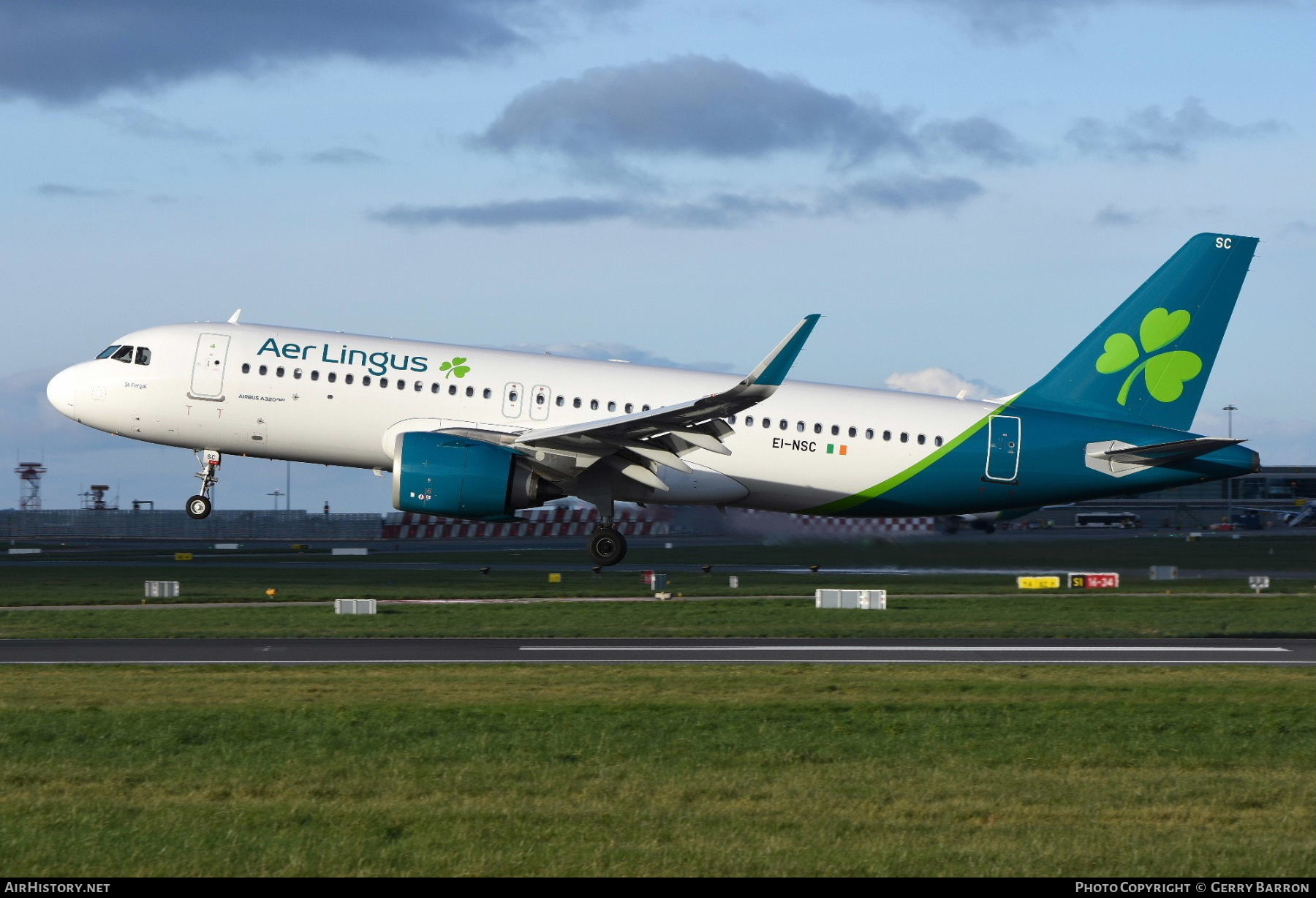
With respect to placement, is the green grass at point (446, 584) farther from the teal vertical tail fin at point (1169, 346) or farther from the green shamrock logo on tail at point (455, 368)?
the green shamrock logo on tail at point (455, 368)

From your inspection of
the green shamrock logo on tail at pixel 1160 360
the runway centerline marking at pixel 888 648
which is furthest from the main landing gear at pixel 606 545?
the green shamrock logo on tail at pixel 1160 360

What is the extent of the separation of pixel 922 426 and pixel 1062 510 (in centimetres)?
8207

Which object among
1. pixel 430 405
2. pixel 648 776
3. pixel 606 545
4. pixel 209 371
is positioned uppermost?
pixel 209 371

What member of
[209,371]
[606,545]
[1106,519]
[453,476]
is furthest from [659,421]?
[1106,519]

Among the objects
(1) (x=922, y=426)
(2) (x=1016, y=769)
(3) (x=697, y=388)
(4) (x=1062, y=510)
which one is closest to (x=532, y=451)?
(3) (x=697, y=388)

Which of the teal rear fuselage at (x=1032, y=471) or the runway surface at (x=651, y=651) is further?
the teal rear fuselage at (x=1032, y=471)

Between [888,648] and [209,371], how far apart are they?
16992 mm

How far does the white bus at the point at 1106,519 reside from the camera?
102062mm

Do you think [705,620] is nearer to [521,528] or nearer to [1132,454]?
[1132,454]

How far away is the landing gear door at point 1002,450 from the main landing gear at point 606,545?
349 inches

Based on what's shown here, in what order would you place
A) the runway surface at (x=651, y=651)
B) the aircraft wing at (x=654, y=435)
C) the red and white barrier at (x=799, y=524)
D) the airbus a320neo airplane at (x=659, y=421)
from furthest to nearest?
the red and white barrier at (x=799, y=524), the airbus a320neo airplane at (x=659, y=421), the aircraft wing at (x=654, y=435), the runway surface at (x=651, y=651)

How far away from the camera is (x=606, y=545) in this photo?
109 ft

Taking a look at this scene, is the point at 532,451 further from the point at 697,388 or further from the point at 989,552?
the point at 989,552

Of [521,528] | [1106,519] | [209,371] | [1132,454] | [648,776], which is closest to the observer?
[648,776]
